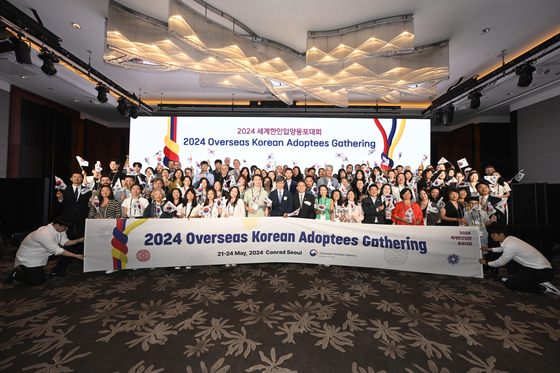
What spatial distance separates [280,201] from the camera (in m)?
4.44

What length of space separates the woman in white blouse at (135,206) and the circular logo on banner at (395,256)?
411cm

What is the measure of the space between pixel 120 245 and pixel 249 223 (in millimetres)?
1891

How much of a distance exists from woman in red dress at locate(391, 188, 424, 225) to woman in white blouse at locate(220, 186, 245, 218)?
2.75 meters

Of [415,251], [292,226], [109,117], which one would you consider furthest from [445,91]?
[109,117]

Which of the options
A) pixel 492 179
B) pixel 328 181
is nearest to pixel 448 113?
pixel 492 179

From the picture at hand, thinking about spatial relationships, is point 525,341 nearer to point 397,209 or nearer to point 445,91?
point 397,209

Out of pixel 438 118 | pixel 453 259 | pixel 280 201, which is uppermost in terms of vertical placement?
pixel 438 118

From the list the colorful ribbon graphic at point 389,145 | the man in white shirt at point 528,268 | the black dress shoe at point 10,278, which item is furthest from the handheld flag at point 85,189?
the colorful ribbon graphic at point 389,145

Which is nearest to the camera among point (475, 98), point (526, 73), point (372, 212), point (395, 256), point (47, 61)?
point (395, 256)

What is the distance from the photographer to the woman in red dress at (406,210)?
4.14 meters

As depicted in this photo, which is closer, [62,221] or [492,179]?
[62,221]

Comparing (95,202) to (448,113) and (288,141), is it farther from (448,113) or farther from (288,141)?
(448,113)

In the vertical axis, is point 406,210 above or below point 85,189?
below

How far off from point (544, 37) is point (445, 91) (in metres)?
2.76
